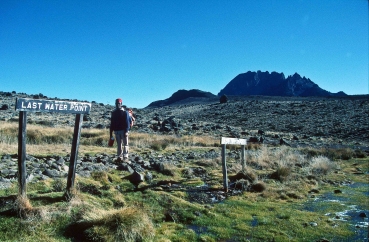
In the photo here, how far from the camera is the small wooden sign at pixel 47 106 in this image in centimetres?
658

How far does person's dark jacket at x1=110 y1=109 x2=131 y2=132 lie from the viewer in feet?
43.1

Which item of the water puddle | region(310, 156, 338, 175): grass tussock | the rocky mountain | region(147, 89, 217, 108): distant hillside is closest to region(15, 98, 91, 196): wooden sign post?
the water puddle

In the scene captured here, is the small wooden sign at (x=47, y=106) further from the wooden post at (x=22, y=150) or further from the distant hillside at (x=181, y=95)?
the distant hillside at (x=181, y=95)

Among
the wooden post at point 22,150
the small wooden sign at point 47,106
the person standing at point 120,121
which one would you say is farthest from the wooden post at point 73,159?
the person standing at point 120,121

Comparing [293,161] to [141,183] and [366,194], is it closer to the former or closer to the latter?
[366,194]

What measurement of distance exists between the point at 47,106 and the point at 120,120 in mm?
6230

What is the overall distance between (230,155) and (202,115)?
2045 inches

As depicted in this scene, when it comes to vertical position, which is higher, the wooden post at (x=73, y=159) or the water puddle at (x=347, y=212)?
the wooden post at (x=73, y=159)

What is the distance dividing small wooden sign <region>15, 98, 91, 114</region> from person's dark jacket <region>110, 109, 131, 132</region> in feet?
16.7

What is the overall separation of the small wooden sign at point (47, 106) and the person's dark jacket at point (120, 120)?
510 cm

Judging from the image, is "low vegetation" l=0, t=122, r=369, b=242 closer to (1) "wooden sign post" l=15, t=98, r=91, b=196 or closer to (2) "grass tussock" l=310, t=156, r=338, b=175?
(1) "wooden sign post" l=15, t=98, r=91, b=196

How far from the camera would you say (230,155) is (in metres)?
21.1

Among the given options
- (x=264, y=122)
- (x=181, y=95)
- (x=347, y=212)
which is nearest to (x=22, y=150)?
(x=347, y=212)

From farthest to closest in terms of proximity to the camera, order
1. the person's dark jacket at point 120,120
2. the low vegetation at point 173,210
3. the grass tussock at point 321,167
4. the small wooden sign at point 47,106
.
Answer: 1. the grass tussock at point 321,167
2. the person's dark jacket at point 120,120
3. the small wooden sign at point 47,106
4. the low vegetation at point 173,210
